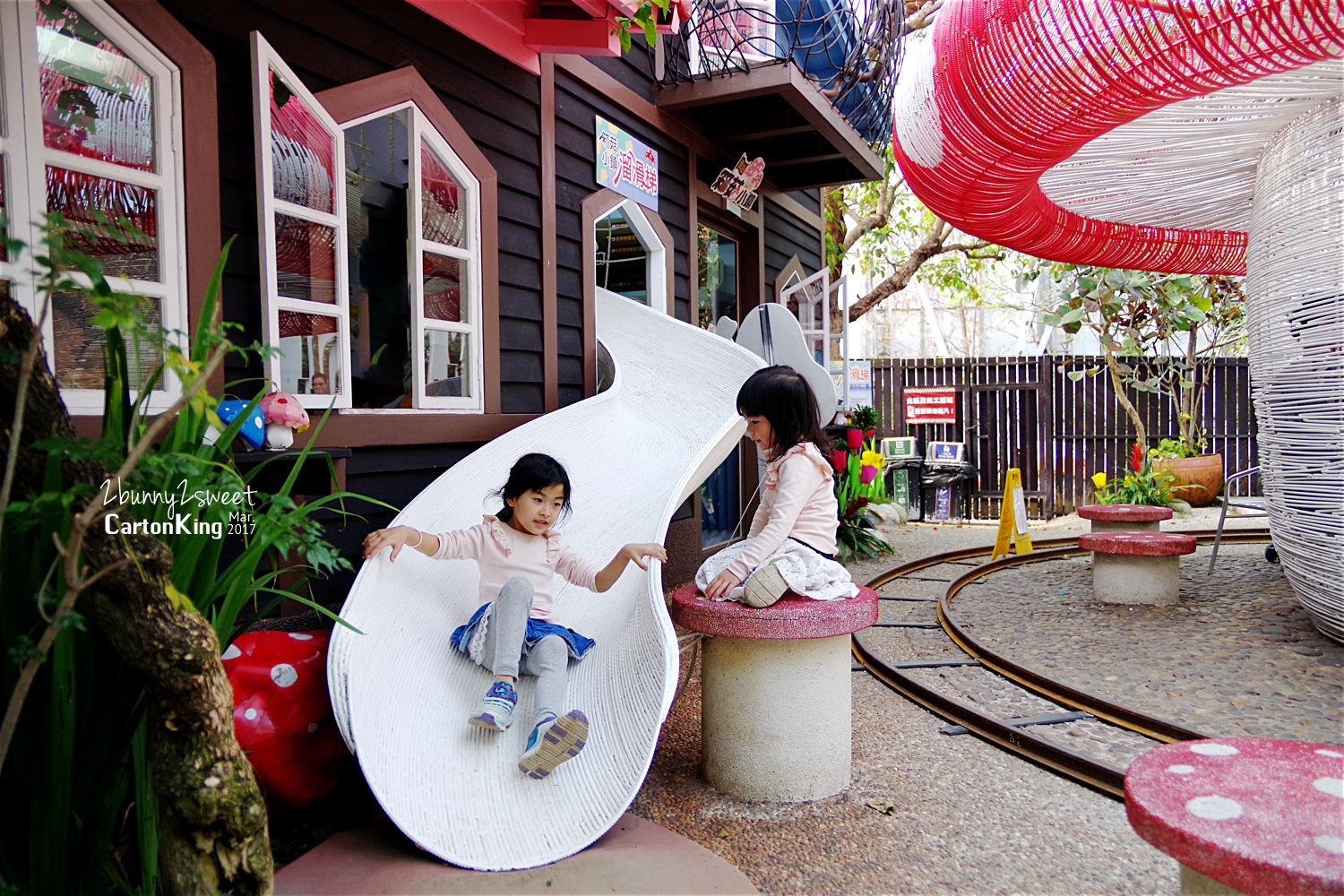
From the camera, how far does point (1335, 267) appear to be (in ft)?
10.5

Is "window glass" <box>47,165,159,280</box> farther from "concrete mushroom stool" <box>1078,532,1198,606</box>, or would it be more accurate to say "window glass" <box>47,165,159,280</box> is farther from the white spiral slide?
"concrete mushroom stool" <box>1078,532,1198,606</box>

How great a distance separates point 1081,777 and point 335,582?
241 centimetres

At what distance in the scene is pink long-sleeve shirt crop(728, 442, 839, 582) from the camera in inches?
92.8

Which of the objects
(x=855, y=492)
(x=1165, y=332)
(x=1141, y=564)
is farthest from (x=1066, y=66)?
(x=1165, y=332)

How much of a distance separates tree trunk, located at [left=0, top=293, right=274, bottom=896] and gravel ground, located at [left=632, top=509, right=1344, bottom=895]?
109 centimetres

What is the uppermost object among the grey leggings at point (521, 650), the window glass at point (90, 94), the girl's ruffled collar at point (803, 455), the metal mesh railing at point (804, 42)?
the metal mesh railing at point (804, 42)

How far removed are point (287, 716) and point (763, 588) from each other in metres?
1.21

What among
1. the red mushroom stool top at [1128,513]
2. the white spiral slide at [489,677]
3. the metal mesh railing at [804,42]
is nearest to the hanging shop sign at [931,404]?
the red mushroom stool top at [1128,513]

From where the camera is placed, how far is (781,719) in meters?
2.23

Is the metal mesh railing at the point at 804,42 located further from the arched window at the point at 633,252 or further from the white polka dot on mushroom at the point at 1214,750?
the white polka dot on mushroom at the point at 1214,750

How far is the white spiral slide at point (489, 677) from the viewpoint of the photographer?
1.80m

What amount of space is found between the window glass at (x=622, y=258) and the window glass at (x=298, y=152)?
2.65 metres
